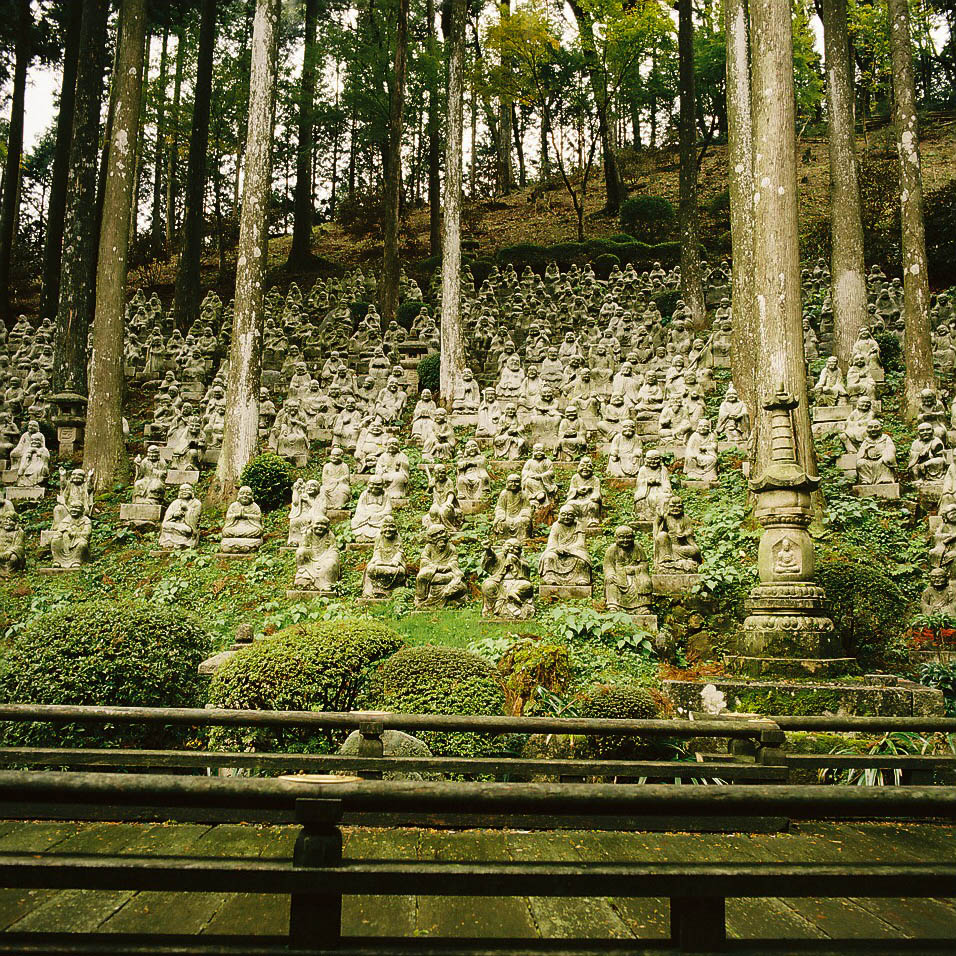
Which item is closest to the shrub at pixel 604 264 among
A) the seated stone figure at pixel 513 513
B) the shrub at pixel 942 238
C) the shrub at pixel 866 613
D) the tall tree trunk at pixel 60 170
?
the shrub at pixel 942 238

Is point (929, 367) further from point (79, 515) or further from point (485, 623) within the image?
point (79, 515)

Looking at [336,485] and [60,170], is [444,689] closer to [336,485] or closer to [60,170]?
[336,485]

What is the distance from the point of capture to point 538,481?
11859 mm

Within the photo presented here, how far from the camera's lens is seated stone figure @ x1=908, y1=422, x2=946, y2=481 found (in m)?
10.7

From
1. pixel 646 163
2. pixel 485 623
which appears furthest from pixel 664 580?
pixel 646 163

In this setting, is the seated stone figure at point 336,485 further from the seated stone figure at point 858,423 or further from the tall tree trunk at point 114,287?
the seated stone figure at point 858,423

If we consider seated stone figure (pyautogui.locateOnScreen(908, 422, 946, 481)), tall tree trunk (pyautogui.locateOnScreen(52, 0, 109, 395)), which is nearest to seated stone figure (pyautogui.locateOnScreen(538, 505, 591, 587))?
seated stone figure (pyautogui.locateOnScreen(908, 422, 946, 481))

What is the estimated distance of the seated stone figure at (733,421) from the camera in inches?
504

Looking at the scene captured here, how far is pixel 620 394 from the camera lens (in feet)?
47.5

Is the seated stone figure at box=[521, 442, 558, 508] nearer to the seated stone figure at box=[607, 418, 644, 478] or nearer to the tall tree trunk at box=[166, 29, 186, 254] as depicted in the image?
the seated stone figure at box=[607, 418, 644, 478]

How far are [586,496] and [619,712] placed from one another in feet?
18.0

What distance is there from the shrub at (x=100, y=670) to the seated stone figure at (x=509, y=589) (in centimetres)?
380

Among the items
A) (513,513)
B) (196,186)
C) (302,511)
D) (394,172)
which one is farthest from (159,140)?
(513,513)

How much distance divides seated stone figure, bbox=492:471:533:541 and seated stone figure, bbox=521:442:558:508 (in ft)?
1.76
